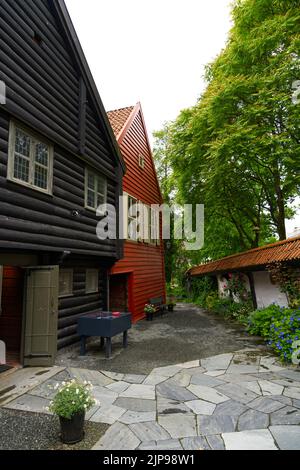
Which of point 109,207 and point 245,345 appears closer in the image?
point 245,345

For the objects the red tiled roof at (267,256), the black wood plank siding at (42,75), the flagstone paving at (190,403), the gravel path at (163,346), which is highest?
the black wood plank siding at (42,75)

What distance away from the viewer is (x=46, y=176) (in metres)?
7.31

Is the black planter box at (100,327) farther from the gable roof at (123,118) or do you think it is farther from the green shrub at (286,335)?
the gable roof at (123,118)

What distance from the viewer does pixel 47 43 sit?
741 cm

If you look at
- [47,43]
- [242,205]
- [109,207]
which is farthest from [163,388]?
[242,205]

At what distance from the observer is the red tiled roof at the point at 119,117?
13.2 m

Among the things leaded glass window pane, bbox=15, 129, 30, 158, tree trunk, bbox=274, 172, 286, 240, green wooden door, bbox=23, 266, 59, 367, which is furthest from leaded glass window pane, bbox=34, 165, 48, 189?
tree trunk, bbox=274, 172, 286, 240

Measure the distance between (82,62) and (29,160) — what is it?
406 centimetres

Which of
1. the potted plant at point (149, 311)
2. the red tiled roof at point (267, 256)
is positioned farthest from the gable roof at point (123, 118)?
the potted plant at point (149, 311)

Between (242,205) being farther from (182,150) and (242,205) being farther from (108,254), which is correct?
(108,254)

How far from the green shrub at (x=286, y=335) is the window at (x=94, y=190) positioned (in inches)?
265

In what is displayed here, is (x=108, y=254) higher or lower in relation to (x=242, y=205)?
lower
